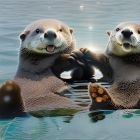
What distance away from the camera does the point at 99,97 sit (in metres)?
3.51

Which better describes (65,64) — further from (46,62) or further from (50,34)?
(50,34)

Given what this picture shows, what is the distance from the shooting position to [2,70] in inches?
231

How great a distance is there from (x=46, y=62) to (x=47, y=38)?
415mm

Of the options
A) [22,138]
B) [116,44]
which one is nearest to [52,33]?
[116,44]

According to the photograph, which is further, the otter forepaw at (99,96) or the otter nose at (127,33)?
the otter nose at (127,33)

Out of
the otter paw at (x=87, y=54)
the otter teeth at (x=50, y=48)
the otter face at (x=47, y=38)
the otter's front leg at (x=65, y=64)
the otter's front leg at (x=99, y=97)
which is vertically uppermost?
the otter face at (x=47, y=38)

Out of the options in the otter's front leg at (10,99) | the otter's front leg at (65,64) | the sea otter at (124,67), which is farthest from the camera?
the otter's front leg at (65,64)

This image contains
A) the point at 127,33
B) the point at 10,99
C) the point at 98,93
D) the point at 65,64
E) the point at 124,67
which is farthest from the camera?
the point at 65,64

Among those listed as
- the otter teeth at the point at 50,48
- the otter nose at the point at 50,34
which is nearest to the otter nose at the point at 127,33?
the otter nose at the point at 50,34

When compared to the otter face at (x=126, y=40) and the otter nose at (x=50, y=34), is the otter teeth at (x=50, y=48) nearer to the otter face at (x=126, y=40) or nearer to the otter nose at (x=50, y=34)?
the otter nose at (x=50, y=34)

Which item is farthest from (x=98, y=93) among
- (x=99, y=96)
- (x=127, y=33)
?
(x=127, y=33)

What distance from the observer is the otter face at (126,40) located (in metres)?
3.99

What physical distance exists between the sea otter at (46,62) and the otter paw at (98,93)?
429mm

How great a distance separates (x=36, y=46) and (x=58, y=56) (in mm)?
400
